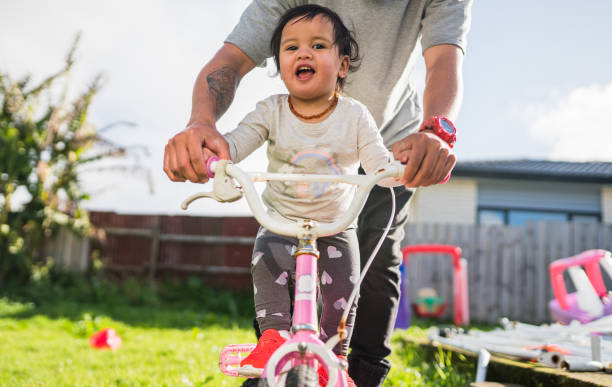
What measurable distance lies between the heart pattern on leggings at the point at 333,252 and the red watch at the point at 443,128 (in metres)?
0.52

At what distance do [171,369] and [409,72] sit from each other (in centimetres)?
239

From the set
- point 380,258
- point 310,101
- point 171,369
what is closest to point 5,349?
point 171,369

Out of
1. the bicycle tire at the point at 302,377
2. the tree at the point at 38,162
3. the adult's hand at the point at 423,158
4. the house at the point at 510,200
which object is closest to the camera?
the bicycle tire at the point at 302,377

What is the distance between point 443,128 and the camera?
141 centimetres

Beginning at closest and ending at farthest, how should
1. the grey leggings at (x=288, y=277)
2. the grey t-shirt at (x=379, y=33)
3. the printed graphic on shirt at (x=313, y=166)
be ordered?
the grey leggings at (x=288, y=277) < the printed graphic on shirt at (x=313, y=166) < the grey t-shirt at (x=379, y=33)

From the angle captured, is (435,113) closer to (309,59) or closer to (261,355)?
(309,59)

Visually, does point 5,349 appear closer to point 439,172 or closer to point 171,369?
point 171,369

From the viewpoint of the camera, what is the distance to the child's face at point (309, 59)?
173 cm

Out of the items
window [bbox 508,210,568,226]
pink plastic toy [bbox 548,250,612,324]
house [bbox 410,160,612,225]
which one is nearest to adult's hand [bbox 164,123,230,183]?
pink plastic toy [bbox 548,250,612,324]

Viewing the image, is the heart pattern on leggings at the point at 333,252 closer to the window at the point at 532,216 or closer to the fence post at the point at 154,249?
the fence post at the point at 154,249

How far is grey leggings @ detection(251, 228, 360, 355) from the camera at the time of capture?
1635 millimetres

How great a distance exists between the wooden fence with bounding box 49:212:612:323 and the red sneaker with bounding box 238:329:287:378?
7.64 metres

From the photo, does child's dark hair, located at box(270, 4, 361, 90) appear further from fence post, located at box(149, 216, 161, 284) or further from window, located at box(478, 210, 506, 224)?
window, located at box(478, 210, 506, 224)

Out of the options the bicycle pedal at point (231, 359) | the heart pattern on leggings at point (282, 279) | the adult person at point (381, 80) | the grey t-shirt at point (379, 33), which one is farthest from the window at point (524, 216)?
the bicycle pedal at point (231, 359)
